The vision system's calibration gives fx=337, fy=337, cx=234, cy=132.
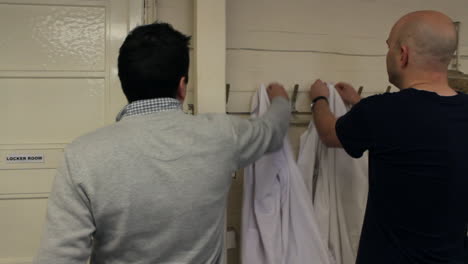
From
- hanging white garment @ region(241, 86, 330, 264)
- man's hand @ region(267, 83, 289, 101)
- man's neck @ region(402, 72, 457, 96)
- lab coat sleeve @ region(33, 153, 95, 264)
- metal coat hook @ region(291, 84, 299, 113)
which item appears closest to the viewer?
lab coat sleeve @ region(33, 153, 95, 264)

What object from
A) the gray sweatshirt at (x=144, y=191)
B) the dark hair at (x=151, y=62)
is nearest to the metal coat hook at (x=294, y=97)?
the gray sweatshirt at (x=144, y=191)

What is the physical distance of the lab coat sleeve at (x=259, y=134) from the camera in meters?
0.88

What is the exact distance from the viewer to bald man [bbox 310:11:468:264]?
89 centimetres

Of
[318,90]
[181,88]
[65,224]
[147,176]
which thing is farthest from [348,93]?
[65,224]

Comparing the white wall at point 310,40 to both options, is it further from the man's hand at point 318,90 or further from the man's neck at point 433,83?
the man's neck at point 433,83

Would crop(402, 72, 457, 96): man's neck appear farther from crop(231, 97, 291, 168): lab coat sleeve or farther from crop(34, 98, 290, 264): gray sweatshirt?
crop(34, 98, 290, 264): gray sweatshirt

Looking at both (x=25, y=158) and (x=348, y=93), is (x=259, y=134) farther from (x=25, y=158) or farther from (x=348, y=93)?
(x=25, y=158)

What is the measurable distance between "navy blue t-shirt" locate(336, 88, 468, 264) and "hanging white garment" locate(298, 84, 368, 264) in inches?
9.8

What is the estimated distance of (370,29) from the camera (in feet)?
4.83

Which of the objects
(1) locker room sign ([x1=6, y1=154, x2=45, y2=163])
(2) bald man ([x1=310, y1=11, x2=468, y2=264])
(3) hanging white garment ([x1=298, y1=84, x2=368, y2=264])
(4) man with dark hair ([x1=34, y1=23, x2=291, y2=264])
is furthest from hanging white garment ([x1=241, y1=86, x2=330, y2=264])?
(1) locker room sign ([x1=6, y1=154, x2=45, y2=163])

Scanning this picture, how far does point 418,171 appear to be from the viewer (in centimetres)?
91

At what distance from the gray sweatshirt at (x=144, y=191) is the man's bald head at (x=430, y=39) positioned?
0.55 meters

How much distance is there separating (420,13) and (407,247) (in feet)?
2.17

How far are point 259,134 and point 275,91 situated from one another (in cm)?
38
